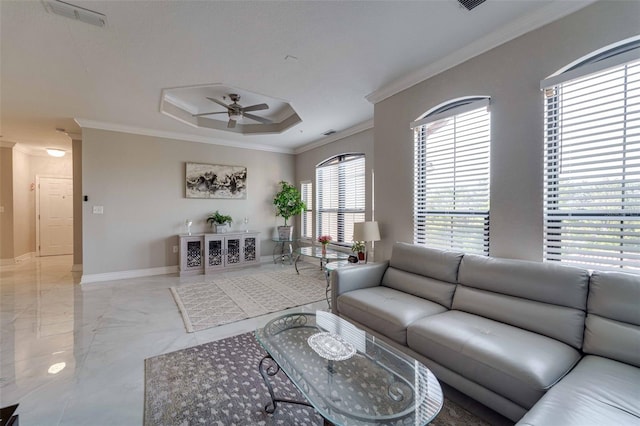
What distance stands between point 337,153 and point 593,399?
484 centimetres

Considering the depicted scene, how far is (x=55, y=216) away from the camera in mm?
7465

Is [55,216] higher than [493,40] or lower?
lower

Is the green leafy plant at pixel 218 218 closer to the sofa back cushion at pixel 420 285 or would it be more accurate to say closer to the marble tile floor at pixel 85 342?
the marble tile floor at pixel 85 342

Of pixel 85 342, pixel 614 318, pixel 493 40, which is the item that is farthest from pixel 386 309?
pixel 85 342

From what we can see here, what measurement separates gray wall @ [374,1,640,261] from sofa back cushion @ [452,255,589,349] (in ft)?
1.09

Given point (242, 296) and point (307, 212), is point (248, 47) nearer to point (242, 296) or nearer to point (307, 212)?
point (242, 296)

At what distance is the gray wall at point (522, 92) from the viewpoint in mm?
1896

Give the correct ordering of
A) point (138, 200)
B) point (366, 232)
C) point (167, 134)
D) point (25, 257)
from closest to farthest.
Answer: point (366, 232) → point (138, 200) → point (167, 134) → point (25, 257)

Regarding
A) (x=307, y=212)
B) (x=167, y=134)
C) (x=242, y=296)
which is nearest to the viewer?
(x=242, y=296)

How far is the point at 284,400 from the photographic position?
1.76m

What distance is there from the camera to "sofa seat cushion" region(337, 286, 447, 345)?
2.12 meters

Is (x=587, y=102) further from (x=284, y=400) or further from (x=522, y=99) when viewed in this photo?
(x=284, y=400)

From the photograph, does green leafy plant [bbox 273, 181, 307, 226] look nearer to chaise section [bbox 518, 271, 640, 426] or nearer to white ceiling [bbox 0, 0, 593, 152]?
white ceiling [bbox 0, 0, 593, 152]

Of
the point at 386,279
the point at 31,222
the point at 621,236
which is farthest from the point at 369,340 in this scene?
the point at 31,222
